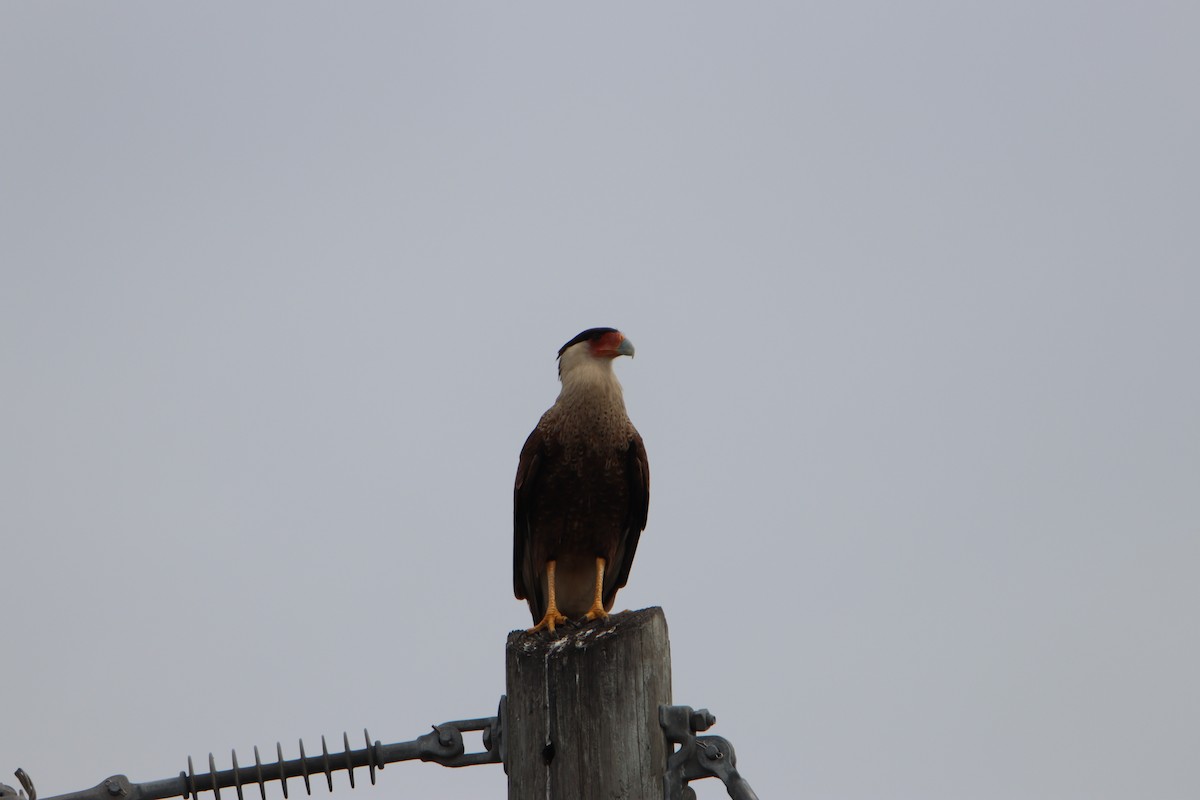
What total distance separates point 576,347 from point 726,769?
352 centimetres

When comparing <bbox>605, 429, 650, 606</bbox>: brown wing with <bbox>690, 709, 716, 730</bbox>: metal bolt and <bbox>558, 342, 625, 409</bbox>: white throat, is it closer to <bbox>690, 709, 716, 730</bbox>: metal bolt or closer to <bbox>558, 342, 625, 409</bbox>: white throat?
<bbox>558, 342, 625, 409</bbox>: white throat

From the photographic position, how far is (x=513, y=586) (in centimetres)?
606

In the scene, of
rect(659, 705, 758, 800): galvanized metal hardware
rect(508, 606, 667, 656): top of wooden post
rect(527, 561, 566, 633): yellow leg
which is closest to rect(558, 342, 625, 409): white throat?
rect(527, 561, 566, 633): yellow leg

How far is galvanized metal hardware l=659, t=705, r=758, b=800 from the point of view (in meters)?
2.95

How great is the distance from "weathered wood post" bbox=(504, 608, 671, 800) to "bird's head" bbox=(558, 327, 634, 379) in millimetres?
3053

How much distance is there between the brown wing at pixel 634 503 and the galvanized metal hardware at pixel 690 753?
305 centimetres

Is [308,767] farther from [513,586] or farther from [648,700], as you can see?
[513,586]

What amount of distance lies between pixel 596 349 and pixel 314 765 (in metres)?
3.15

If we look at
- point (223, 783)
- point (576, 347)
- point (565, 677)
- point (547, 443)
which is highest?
point (576, 347)

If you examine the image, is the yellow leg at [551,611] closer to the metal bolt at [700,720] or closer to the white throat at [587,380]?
the white throat at [587,380]

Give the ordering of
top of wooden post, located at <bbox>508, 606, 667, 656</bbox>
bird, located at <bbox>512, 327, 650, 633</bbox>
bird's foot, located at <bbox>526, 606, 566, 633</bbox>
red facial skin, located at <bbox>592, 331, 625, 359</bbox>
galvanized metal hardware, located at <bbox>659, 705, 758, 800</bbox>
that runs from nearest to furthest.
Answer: galvanized metal hardware, located at <bbox>659, 705, 758, 800</bbox> → top of wooden post, located at <bbox>508, 606, 667, 656</bbox> → bird's foot, located at <bbox>526, 606, 566, 633</bbox> → bird, located at <bbox>512, 327, 650, 633</bbox> → red facial skin, located at <bbox>592, 331, 625, 359</bbox>

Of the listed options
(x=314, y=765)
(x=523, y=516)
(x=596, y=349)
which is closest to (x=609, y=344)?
(x=596, y=349)

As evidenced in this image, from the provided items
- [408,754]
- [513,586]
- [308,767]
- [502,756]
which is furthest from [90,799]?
[513,586]

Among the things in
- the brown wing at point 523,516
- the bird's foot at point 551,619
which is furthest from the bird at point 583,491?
the bird's foot at point 551,619
